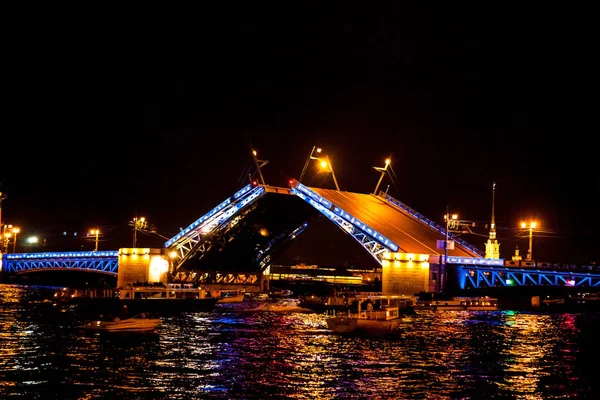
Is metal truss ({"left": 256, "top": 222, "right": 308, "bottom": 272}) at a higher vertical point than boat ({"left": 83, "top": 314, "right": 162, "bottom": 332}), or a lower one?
higher

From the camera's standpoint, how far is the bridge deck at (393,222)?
279 feet

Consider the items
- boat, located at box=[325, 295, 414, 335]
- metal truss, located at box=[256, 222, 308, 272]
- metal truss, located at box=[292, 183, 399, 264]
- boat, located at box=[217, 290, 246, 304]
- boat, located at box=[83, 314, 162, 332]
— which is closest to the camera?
boat, located at box=[83, 314, 162, 332]

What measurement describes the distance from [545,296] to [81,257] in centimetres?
6332

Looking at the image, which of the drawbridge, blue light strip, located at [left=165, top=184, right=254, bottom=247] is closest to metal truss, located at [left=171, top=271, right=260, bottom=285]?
the drawbridge

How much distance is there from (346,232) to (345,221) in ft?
6.66

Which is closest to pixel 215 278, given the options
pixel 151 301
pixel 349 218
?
pixel 349 218

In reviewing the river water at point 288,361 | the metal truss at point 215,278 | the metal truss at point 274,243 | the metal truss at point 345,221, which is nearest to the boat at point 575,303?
the metal truss at point 345,221

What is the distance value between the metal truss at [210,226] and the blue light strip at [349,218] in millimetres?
5229

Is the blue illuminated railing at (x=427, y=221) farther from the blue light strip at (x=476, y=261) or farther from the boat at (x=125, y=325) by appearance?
the boat at (x=125, y=325)

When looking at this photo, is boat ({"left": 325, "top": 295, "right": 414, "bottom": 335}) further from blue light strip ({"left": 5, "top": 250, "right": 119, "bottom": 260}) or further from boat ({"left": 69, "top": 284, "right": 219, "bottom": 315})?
blue light strip ({"left": 5, "top": 250, "right": 119, "bottom": 260})

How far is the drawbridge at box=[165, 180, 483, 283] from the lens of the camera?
280ft

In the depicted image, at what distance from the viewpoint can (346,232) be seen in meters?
87.4

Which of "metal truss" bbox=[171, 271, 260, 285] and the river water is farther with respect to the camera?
"metal truss" bbox=[171, 271, 260, 285]

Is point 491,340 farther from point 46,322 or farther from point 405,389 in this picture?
point 46,322
